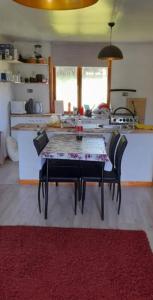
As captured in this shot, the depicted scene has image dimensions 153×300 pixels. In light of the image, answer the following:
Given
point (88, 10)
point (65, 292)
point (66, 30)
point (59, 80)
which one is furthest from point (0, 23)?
point (65, 292)

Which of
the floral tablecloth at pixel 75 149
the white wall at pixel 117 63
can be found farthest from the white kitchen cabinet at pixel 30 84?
the floral tablecloth at pixel 75 149

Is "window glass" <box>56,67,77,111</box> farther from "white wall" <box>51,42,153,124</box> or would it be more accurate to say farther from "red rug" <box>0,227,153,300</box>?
"red rug" <box>0,227,153,300</box>

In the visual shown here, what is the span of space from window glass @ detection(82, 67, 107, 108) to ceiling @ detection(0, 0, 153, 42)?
27.5 inches

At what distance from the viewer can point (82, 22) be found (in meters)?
3.86

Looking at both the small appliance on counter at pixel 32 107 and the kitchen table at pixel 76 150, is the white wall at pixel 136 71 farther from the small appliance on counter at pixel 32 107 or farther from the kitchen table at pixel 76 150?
the kitchen table at pixel 76 150

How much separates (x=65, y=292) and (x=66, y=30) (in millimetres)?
3890

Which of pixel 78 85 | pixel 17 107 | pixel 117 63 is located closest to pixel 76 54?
pixel 78 85

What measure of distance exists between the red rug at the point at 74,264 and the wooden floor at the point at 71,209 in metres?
0.16

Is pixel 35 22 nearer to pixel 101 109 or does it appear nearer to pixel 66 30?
pixel 66 30

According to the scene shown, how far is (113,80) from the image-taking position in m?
5.93

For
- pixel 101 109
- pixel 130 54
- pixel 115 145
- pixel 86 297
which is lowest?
pixel 86 297

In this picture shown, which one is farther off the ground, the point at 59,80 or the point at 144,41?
the point at 144,41

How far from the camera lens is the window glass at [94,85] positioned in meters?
5.91

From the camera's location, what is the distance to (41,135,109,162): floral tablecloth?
263 cm
